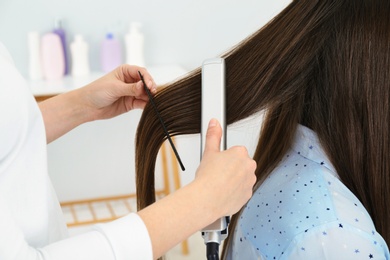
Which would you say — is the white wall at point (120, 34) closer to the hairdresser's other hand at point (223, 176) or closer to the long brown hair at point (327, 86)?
the long brown hair at point (327, 86)

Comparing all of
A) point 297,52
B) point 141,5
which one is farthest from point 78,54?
point 297,52

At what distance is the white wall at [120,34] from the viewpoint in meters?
2.73

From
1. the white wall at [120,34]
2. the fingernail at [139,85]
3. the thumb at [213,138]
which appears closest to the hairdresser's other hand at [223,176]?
the thumb at [213,138]

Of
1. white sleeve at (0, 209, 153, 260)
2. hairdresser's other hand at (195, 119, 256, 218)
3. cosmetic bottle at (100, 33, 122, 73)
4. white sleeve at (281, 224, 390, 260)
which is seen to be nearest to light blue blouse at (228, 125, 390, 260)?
white sleeve at (281, 224, 390, 260)

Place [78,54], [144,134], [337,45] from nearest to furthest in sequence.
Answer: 1. [337,45]
2. [144,134]
3. [78,54]

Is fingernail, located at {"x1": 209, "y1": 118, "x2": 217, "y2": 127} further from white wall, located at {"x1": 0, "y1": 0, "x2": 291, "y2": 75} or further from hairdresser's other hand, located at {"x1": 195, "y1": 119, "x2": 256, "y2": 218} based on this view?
white wall, located at {"x1": 0, "y1": 0, "x2": 291, "y2": 75}

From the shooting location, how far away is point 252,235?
1.04 metres

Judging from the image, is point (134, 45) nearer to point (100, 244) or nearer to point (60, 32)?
point (60, 32)

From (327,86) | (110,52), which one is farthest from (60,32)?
(327,86)

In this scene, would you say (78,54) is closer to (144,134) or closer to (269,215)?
(144,134)

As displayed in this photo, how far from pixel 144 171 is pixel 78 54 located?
1.66 metres

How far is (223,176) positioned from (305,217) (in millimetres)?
179

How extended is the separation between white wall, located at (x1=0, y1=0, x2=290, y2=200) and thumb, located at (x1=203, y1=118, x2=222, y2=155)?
5.97ft

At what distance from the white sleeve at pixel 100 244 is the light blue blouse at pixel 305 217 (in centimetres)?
26
